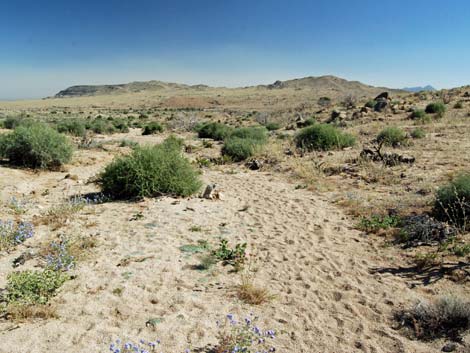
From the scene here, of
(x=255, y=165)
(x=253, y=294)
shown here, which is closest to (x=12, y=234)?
(x=253, y=294)

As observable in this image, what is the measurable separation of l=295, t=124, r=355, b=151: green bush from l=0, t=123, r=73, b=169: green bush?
751cm

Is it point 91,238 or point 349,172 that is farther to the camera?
point 349,172

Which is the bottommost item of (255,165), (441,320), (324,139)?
(441,320)

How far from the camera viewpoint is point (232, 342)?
9.33 ft

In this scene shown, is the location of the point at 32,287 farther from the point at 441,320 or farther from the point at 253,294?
the point at 441,320

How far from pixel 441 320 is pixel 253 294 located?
5.66 ft

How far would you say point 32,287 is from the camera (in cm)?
344

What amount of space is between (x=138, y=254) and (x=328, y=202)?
4.01 metres

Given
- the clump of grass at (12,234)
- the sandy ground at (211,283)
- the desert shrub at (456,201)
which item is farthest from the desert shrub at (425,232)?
the clump of grass at (12,234)

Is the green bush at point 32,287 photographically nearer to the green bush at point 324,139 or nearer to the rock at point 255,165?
the rock at point 255,165

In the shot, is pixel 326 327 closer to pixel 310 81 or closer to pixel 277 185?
pixel 277 185

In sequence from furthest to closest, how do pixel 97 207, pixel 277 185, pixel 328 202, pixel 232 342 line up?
pixel 277 185 → pixel 328 202 → pixel 97 207 → pixel 232 342

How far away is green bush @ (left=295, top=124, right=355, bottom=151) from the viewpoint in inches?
464

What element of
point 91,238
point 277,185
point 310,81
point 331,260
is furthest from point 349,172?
point 310,81
